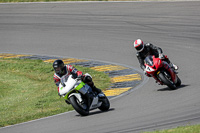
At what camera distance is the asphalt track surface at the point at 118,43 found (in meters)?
10.4

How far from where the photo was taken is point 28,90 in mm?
16500

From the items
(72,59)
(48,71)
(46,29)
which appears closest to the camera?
(48,71)

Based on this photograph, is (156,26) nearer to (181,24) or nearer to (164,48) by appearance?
(181,24)

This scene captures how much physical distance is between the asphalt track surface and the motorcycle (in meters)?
0.29

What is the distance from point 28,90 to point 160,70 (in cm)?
535

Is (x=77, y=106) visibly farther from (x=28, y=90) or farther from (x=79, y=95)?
(x=28, y=90)

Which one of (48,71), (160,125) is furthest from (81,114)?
(48,71)

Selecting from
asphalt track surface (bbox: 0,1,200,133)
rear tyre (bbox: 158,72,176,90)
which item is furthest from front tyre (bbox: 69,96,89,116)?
rear tyre (bbox: 158,72,176,90)

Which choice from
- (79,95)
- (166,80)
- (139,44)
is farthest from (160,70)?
(79,95)

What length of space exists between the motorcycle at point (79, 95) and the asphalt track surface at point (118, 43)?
0.29m

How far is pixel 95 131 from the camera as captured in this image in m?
9.63

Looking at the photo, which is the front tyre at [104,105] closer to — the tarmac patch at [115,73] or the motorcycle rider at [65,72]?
the motorcycle rider at [65,72]

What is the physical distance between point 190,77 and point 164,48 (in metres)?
5.52

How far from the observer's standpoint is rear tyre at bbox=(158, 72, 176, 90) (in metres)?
13.1
